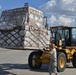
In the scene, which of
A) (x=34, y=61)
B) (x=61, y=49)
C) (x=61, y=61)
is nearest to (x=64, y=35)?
(x=61, y=49)

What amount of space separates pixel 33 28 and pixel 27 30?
42.2 inches

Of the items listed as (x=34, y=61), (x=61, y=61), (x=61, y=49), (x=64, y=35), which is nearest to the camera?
(x=61, y=61)

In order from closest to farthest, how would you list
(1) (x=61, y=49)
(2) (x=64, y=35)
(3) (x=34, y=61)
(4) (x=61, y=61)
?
1. (4) (x=61, y=61)
2. (1) (x=61, y=49)
3. (3) (x=34, y=61)
4. (2) (x=64, y=35)

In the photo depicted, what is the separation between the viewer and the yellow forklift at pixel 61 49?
49.2 ft

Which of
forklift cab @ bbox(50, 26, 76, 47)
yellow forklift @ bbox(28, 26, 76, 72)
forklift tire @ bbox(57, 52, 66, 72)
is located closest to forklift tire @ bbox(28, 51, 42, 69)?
yellow forklift @ bbox(28, 26, 76, 72)

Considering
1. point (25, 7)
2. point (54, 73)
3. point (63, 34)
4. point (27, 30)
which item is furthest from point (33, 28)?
point (54, 73)

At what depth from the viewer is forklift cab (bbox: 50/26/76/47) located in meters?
16.3

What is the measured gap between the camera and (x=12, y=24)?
42875mm

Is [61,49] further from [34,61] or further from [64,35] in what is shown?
[34,61]

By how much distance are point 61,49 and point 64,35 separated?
1.24 meters

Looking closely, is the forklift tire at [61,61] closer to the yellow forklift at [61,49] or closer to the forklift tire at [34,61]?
the yellow forklift at [61,49]

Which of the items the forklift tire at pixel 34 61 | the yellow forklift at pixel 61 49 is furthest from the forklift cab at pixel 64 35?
the forklift tire at pixel 34 61

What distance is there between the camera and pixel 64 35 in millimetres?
16438

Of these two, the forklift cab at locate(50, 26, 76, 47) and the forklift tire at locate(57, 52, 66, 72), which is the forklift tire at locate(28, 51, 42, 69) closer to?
the forklift cab at locate(50, 26, 76, 47)
